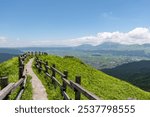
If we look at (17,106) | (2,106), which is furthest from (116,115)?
(2,106)

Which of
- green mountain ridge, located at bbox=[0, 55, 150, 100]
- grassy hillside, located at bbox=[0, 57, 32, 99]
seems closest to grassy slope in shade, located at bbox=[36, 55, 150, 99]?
green mountain ridge, located at bbox=[0, 55, 150, 100]

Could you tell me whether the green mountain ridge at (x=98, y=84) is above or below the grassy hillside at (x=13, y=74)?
below

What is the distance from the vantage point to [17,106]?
8.37 metres

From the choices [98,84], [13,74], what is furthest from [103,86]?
[13,74]

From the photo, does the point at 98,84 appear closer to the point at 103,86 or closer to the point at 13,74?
the point at 103,86

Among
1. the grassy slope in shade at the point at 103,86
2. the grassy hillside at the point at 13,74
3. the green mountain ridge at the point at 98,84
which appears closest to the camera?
the grassy hillside at the point at 13,74

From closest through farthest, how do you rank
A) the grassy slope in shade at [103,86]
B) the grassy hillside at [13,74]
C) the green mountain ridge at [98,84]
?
the grassy hillside at [13,74] → the green mountain ridge at [98,84] → the grassy slope in shade at [103,86]

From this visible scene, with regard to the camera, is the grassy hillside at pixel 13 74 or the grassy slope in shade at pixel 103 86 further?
the grassy slope in shade at pixel 103 86

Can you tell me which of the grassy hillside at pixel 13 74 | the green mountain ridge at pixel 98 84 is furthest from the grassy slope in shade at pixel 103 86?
the grassy hillside at pixel 13 74

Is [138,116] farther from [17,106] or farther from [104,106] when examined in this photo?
[17,106]

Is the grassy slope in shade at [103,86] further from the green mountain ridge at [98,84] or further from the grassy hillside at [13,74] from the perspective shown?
the grassy hillside at [13,74]

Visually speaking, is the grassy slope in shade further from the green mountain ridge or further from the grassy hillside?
the grassy hillside

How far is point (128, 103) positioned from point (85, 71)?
139 ft

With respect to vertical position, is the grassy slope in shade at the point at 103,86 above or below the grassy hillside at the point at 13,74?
below
